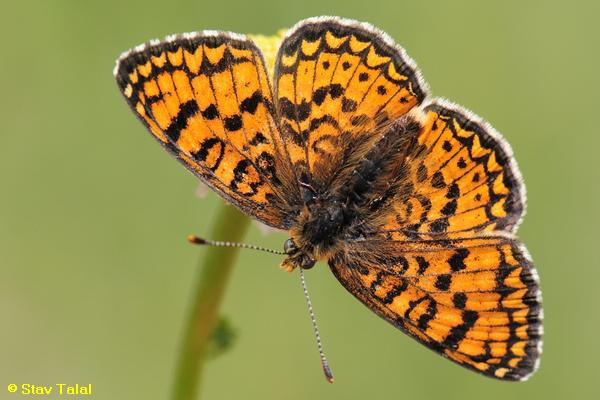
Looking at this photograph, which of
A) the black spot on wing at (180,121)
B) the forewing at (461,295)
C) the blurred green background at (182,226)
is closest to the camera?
the forewing at (461,295)

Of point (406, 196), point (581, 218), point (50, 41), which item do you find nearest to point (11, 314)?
point (50, 41)

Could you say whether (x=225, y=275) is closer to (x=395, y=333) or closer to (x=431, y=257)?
(x=431, y=257)

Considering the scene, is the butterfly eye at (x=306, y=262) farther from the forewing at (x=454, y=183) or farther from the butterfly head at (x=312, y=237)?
the forewing at (x=454, y=183)

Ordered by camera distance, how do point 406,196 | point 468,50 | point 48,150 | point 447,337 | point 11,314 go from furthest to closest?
1. point 468,50
2. point 48,150
3. point 11,314
4. point 406,196
5. point 447,337

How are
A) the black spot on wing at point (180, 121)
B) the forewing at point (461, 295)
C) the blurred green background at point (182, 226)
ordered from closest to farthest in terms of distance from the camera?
1. the forewing at point (461, 295)
2. the black spot on wing at point (180, 121)
3. the blurred green background at point (182, 226)

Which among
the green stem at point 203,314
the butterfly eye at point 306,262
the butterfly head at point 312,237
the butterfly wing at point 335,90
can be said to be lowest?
the green stem at point 203,314

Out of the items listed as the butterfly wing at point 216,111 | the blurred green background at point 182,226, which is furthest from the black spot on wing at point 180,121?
the blurred green background at point 182,226

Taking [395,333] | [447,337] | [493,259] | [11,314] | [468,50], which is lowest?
[11,314]

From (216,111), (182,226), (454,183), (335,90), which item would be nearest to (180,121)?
(216,111)
